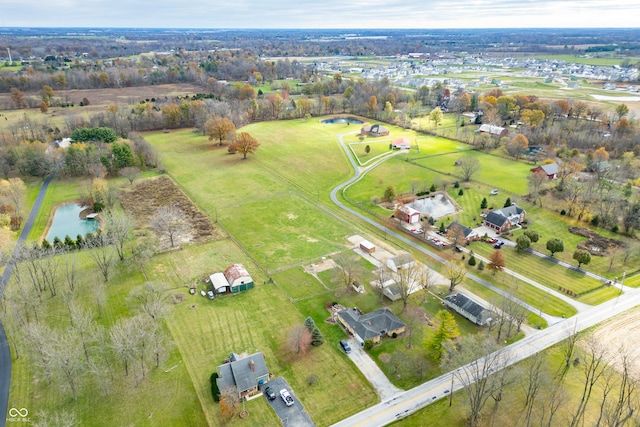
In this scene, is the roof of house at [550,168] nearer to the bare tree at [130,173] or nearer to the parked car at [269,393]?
the parked car at [269,393]

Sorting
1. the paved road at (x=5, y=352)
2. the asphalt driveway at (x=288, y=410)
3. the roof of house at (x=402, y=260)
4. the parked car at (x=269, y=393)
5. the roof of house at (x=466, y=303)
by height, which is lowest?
the asphalt driveway at (x=288, y=410)

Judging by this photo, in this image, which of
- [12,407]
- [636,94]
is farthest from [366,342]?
[636,94]

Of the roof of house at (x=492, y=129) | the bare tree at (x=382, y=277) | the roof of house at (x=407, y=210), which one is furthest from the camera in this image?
the roof of house at (x=492, y=129)

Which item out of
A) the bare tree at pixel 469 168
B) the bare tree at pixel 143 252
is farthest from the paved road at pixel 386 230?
the bare tree at pixel 143 252

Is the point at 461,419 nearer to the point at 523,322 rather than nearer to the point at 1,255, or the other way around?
the point at 523,322

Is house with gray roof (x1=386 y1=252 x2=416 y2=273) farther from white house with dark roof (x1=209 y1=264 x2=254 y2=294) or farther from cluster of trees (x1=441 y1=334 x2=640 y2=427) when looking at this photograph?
white house with dark roof (x1=209 y1=264 x2=254 y2=294)

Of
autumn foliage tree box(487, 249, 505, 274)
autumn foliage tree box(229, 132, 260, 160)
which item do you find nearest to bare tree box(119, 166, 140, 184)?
autumn foliage tree box(229, 132, 260, 160)

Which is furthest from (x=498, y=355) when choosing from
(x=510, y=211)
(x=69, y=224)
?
(x=69, y=224)
